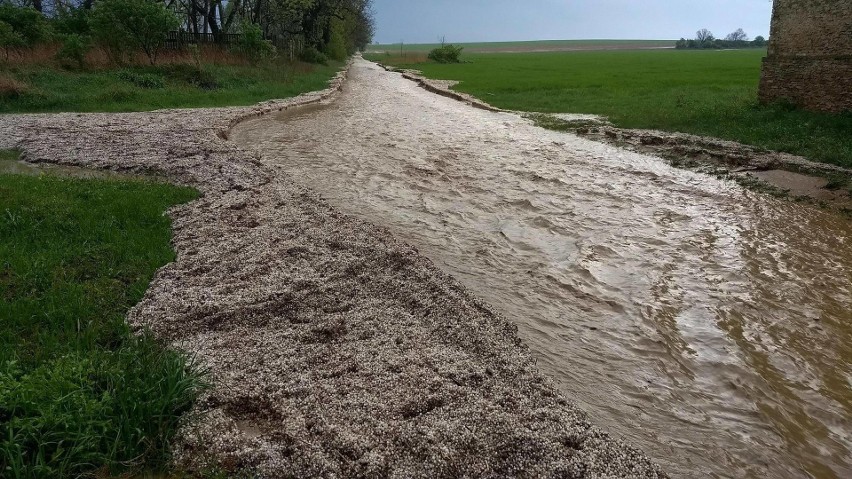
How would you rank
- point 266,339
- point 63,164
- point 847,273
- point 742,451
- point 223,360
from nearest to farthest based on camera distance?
1. point 742,451
2. point 223,360
3. point 266,339
4. point 847,273
5. point 63,164

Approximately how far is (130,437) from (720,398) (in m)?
4.12

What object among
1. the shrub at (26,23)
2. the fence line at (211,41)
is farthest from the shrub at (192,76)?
the shrub at (26,23)

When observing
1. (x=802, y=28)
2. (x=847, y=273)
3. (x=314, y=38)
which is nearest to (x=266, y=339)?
(x=847, y=273)

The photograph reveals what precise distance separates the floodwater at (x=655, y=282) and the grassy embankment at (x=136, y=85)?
9964 mm

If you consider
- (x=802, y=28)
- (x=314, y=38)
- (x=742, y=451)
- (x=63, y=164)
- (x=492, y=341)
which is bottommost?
(x=742, y=451)

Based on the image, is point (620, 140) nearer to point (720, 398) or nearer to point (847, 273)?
point (847, 273)

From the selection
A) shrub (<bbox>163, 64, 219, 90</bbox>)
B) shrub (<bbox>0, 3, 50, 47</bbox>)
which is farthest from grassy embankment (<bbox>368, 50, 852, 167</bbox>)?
shrub (<bbox>0, 3, 50, 47</bbox>)

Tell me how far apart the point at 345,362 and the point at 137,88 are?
2184 cm

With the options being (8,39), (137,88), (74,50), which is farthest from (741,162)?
(8,39)

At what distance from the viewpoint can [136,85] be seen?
2267 cm

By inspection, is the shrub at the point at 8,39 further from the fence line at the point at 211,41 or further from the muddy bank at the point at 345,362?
the muddy bank at the point at 345,362

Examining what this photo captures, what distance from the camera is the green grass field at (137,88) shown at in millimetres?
18531

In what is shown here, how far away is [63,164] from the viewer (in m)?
10.6

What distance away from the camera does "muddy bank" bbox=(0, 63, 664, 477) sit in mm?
3338
